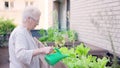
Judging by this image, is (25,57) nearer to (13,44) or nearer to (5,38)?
(13,44)

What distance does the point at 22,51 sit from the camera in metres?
3.30

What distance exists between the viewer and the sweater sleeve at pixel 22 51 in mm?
3299

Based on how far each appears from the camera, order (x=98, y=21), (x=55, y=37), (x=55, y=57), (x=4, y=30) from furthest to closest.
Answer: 1. (x=4, y=30)
2. (x=55, y=37)
3. (x=98, y=21)
4. (x=55, y=57)

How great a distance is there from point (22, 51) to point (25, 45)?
106 mm

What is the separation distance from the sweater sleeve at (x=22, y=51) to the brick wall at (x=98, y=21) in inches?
68.2

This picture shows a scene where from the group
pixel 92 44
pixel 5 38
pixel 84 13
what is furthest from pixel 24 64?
pixel 5 38

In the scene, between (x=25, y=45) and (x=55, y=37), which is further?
(x=55, y=37)

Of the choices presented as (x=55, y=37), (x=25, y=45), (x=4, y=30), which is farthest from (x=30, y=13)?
(x=4, y=30)

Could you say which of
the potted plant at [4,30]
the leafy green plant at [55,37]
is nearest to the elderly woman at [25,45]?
the leafy green plant at [55,37]

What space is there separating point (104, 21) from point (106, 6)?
10.9 inches

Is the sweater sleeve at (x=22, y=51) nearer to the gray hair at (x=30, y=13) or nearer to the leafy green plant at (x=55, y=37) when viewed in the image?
the gray hair at (x=30, y=13)

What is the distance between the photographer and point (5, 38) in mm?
11703

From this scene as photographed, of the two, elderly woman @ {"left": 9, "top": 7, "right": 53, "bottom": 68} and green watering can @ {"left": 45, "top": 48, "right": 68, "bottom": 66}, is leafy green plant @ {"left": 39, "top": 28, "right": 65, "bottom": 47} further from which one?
green watering can @ {"left": 45, "top": 48, "right": 68, "bottom": 66}

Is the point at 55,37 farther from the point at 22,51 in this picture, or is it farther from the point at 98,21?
the point at 22,51
